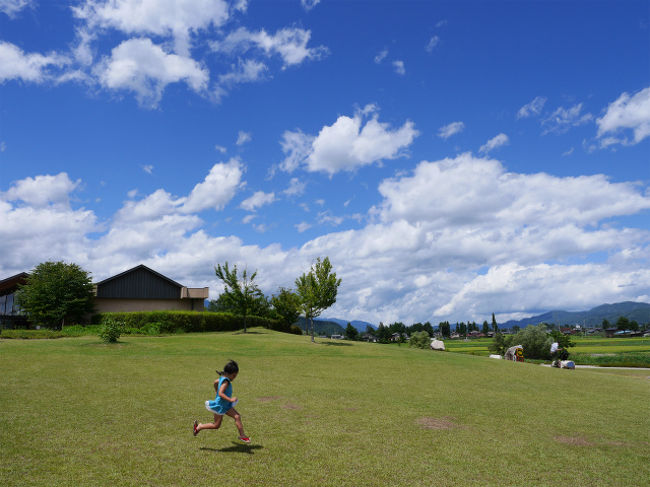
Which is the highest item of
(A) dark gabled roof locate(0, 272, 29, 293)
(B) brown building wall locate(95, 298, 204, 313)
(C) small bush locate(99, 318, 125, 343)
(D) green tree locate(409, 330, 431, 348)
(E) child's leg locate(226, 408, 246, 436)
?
(A) dark gabled roof locate(0, 272, 29, 293)

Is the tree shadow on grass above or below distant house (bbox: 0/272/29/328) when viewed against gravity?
below

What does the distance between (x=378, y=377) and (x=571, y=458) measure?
1195 centimetres

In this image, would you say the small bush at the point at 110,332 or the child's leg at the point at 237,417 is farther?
the small bush at the point at 110,332

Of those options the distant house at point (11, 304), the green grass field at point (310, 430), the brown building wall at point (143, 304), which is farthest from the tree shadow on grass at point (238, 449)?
the distant house at point (11, 304)

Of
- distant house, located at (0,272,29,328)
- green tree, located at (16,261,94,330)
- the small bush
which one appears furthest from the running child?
distant house, located at (0,272,29,328)

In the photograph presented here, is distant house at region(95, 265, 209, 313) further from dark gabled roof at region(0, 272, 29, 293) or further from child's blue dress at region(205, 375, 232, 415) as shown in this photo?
child's blue dress at region(205, 375, 232, 415)

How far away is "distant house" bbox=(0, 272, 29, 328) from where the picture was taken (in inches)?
1999

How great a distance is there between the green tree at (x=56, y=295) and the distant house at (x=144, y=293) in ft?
12.4

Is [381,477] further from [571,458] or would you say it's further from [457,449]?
[571,458]

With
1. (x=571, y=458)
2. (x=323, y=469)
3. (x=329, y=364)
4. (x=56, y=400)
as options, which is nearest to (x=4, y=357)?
(x=56, y=400)

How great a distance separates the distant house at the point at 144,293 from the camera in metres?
53.5

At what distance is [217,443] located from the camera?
9.71m

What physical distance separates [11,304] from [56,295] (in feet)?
36.0

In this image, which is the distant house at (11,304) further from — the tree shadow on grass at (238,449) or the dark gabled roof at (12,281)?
the tree shadow on grass at (238,449)
